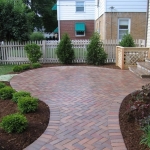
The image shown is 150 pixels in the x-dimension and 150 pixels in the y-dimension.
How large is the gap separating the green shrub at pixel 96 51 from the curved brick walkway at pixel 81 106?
9.57 feet

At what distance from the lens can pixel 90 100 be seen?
5012mm

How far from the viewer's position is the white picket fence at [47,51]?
11.8 m

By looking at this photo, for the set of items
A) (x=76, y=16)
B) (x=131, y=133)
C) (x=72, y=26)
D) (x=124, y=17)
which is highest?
(x=76, y=16)

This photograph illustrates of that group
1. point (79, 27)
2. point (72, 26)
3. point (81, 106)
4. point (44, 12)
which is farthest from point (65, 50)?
point (44, 12)

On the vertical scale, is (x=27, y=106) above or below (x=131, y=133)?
above

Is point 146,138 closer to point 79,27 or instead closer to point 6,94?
point 6,94

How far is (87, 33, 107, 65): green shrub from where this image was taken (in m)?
10.9

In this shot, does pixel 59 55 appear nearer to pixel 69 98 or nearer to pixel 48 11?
pixel 69 98

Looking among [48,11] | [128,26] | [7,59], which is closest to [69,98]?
[7,59]

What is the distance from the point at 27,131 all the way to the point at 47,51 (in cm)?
898

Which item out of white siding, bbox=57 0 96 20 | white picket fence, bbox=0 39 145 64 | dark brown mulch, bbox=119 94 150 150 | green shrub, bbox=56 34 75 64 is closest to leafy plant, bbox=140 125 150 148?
dark brown mulch, bbox=119 94 150 150

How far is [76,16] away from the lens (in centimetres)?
2133

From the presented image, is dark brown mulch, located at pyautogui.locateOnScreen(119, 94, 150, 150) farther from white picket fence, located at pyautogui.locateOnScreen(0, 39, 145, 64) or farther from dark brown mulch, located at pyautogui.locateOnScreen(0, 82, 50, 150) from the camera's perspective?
white picket fence, located at pyautogui.locateOnScreen(0, 39, 145, 64)

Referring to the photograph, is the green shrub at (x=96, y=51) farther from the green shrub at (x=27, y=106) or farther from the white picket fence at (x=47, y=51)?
the green shrub at (x=27, y=106)
